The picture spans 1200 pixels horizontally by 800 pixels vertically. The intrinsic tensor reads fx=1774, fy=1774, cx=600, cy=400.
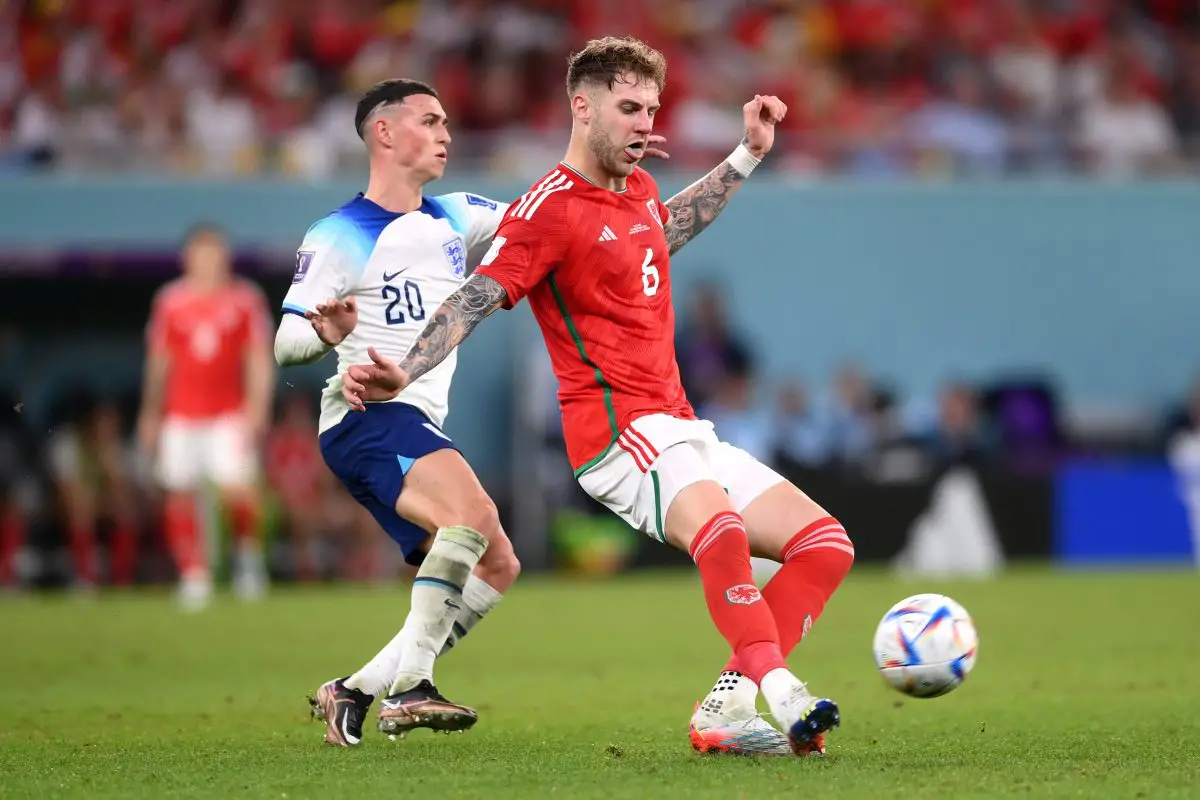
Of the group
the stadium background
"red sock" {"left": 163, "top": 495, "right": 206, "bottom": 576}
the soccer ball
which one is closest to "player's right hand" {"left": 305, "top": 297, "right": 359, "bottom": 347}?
the soccer ball

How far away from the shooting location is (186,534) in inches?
552

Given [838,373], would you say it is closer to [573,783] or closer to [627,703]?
[627,703]

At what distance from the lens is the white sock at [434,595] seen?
22.1ft

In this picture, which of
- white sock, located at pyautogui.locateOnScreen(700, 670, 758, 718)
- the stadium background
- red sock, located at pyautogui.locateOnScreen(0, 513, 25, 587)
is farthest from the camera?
the stadium background

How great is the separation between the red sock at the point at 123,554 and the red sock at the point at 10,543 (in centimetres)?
83

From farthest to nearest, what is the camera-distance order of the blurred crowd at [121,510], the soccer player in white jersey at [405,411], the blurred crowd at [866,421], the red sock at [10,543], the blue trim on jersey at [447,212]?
the blurred crowd at [866,421] → the blurred crowd at [121,510] → the red sock at [10,543] → the blue trim on jersey at [447,212] → the soccer player in white jersey at [405,411]

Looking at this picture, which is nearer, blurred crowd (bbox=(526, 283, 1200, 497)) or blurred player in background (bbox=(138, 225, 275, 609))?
blurred player in background (bbox=(138, 225, 275, 609))

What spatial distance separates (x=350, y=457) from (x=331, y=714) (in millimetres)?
1016

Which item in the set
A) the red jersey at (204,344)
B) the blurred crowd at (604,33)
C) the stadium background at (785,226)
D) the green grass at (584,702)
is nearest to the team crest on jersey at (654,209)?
the green grass at (584,702)

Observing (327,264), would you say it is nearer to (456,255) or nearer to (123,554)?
(456,255)

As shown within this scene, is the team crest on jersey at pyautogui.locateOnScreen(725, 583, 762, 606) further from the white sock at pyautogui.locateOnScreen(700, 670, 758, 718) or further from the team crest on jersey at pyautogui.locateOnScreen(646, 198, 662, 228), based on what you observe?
the team crest on jersey at pyautogui.locateOnScreen(646, 198, 662, 228)

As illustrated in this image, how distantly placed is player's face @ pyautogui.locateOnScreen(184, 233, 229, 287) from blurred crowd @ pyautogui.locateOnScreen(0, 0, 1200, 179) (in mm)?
4491

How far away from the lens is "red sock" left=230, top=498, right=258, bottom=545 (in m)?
14.2

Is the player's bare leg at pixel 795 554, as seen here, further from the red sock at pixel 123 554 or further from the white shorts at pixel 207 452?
the red sock at pixel 123 554
